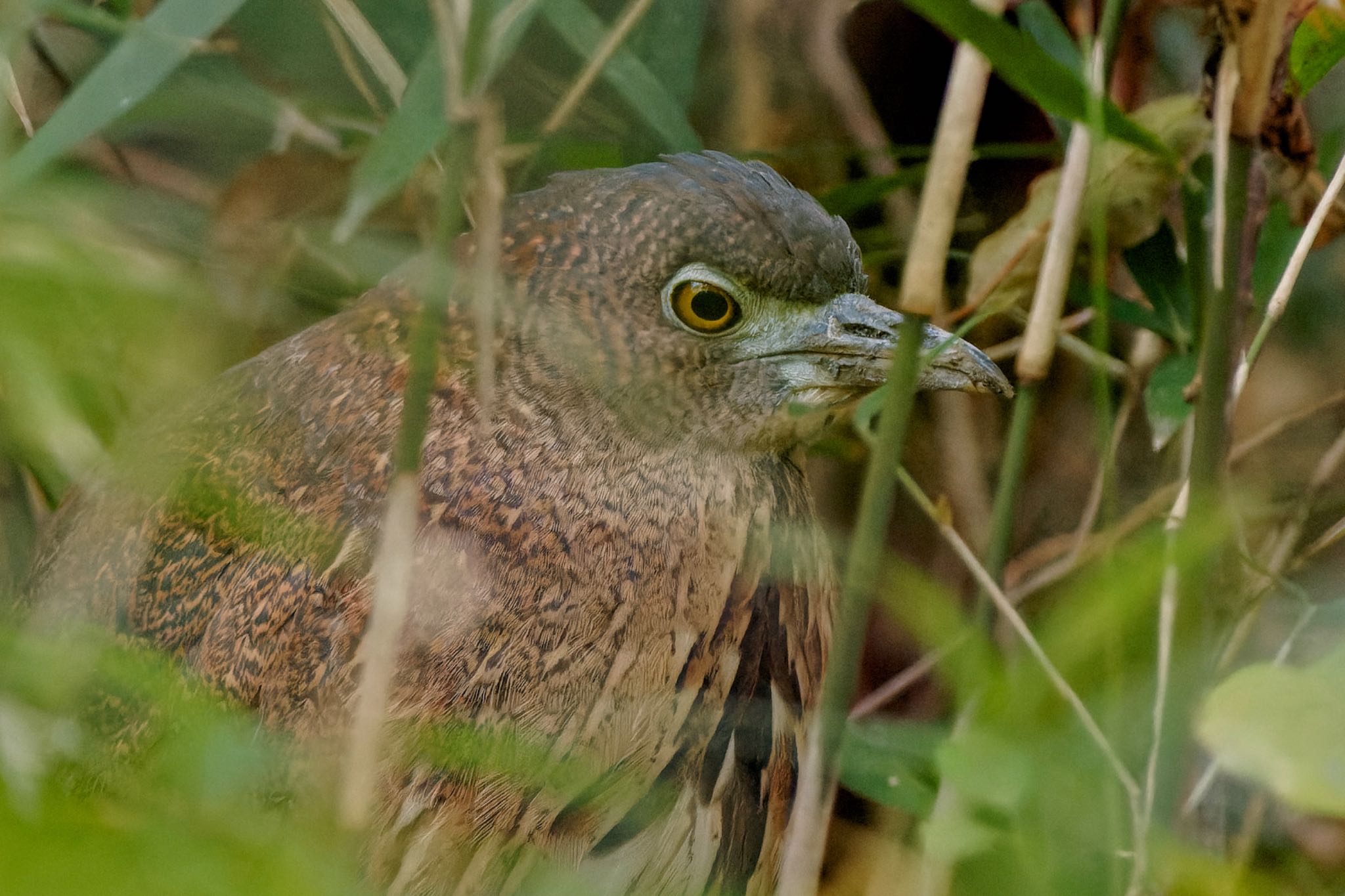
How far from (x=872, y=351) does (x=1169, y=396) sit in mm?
495

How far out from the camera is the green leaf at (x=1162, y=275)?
1.85 m

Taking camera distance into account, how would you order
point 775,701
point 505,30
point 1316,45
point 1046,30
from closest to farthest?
point 505,30 → point 1316,45 → point 775,701 → point 1046,30

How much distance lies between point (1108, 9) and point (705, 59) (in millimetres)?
1119

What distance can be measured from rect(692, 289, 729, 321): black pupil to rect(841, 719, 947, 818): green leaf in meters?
0.56

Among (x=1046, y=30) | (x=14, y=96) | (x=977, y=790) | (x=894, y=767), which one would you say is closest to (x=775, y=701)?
(x=894, y=767)

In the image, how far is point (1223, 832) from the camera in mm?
1842

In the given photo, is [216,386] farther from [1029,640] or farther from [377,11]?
[1029,640]

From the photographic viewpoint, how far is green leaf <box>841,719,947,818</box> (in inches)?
63.0

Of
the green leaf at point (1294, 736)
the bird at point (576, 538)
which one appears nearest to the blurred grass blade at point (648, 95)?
the bird at point (576, 538)

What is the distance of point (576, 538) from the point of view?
1.41 meters

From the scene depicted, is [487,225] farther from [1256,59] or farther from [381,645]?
[1256,59]

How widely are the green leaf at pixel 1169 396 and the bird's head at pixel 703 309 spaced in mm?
335

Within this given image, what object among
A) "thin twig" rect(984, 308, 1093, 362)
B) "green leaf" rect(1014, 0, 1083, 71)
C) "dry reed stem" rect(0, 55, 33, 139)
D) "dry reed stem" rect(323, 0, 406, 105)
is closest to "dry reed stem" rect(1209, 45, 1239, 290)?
"green leaf" rect(1014, 0, 1083, 71)

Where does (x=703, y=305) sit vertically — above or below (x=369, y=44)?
below
